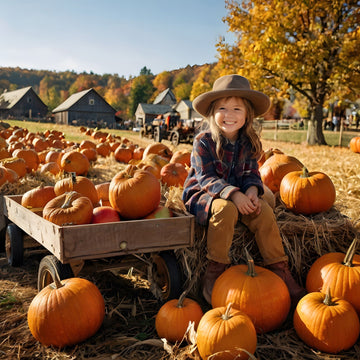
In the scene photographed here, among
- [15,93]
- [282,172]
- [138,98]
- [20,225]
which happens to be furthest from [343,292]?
[138,98]

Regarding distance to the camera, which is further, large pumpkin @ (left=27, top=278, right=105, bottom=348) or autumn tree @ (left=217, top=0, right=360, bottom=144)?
autumn tree @ (left=217, top=0, right=360, bottom=144)

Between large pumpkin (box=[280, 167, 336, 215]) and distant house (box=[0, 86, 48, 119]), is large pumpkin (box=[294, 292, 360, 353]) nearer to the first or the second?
large pumpkin (box=[280, 167, 336, 215])

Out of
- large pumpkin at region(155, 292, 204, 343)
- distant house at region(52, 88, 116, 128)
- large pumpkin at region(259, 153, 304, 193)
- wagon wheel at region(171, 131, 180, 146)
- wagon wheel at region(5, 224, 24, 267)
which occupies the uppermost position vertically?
distant house at region(52, 88, 116, 128)

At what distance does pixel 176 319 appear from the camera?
7.38ft

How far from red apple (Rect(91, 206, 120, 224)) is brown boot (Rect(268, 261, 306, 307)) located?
120cm

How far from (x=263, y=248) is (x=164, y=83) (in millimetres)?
77815

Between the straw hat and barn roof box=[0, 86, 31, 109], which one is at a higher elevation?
barn roof box=[0, 86, 31, 109]

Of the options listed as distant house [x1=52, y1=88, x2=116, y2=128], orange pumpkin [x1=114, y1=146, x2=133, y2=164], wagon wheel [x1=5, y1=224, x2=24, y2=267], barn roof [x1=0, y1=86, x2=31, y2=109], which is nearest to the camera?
wagon wheel [x1=5, y1=224, x2=24, y2=267]

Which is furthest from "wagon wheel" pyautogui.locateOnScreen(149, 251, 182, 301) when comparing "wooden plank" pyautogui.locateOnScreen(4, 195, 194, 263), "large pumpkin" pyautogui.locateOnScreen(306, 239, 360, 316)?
"large pumpkin" pyautogui.locateOnScreen(306, 239, 360, 316)

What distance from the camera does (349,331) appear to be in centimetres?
217

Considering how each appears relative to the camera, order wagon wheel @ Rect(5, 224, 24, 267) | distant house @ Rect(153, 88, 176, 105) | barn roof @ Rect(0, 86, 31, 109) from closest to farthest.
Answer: wagon wheel @ Rect(5, 224, 24, 267), barn roof @ Rect(0, 86, 31, 109), distant house @ Rect(153, 88, 176, 105)

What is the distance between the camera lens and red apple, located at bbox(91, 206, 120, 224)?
265cm

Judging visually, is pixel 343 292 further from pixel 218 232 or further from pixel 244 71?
pixel 244 71

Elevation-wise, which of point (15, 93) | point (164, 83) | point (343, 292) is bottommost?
point (343, 292)
